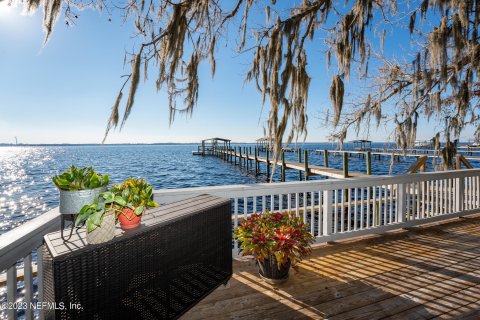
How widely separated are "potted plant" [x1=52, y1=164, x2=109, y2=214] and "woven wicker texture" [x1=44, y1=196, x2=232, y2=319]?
23 cm

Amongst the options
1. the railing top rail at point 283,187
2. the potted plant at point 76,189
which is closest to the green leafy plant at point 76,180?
the potted plant at point 76,189

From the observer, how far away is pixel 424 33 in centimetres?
370

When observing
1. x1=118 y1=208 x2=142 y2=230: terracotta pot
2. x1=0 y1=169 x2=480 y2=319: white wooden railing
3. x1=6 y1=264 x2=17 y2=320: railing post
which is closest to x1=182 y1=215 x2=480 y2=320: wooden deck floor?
x1=0 y1=169 x2=480 y2=319: white wooden railing

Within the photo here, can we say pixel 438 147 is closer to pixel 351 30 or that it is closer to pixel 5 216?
pixel 351 30

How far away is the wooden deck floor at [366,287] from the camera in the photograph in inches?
71.3

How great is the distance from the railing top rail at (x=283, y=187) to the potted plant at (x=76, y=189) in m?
1.00

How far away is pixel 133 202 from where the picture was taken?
1424 mm

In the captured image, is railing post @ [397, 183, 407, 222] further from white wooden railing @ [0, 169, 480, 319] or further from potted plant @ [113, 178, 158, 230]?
potted plant @ [113, 178, 158, 230]

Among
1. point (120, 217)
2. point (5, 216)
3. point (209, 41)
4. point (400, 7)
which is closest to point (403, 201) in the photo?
point (400, 7)

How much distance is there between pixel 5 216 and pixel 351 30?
1402 centimetres

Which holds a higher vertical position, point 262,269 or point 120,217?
point 120,217

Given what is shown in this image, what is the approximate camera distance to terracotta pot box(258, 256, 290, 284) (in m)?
2.16

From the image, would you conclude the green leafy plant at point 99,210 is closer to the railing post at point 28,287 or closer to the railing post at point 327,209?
the railing post at point 28,287

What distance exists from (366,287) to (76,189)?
7.85 ft
